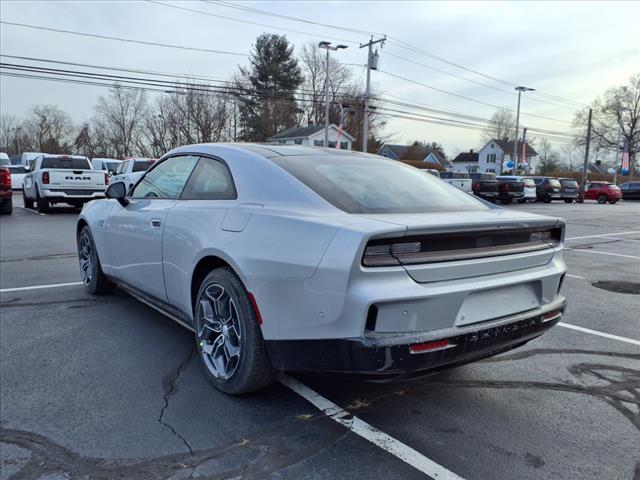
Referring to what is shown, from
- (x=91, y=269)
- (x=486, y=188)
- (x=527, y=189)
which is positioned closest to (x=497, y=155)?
(x=527, y=189)

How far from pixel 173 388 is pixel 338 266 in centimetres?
158

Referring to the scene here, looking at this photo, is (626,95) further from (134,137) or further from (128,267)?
(128,267)

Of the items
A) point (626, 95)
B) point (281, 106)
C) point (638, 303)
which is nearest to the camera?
point (638, 303)

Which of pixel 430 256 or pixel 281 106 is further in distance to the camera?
pixel 281 106

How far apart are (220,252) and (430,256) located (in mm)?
1237

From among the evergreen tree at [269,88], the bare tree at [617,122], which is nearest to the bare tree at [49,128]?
the evergreen tree at [269,88]

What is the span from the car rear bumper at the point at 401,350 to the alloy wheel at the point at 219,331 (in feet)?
Answer: 1.31

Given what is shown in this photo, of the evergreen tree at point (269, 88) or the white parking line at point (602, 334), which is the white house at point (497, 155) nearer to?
the evergreen tree at point (269, 88)

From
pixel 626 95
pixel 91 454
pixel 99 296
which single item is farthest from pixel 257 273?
pixel 626 95

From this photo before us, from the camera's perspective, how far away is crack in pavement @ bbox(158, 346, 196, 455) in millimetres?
2559

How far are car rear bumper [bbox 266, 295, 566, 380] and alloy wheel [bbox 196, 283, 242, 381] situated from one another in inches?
15.7

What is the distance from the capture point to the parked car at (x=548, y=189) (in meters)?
32.7

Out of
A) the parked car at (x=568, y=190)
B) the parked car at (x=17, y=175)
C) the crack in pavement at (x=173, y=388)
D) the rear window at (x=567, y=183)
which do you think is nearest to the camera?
the crack in pavement at (x=173, y=388)

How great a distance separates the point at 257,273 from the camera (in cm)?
261
